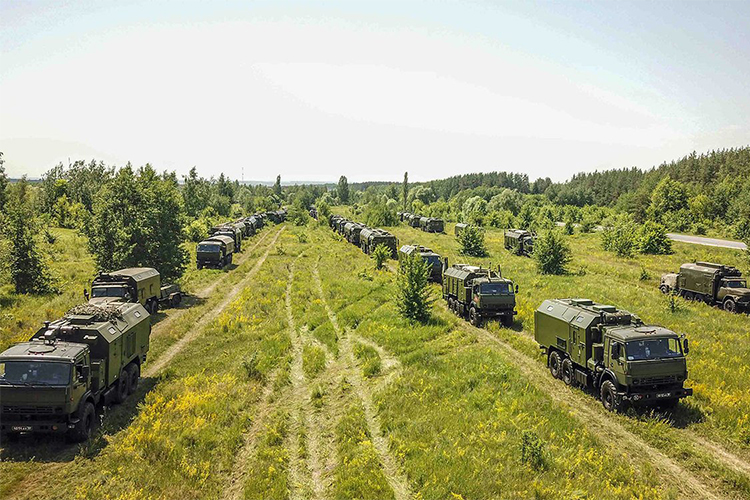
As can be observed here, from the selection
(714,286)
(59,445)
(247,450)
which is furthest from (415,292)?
(714,286)

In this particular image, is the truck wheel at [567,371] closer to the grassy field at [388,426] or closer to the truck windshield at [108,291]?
the grassy field at [388,426]

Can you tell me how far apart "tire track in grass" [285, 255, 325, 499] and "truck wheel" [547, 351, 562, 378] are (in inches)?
428

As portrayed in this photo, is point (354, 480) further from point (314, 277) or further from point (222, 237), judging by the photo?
point (222, 237)

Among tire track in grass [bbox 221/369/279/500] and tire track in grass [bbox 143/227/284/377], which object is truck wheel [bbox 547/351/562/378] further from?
tire track in grass [bbox 143/227/284/377]

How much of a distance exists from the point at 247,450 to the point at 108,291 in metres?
18.7

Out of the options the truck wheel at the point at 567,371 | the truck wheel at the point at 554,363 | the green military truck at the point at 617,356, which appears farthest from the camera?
the truck wheel at the point at 554,363

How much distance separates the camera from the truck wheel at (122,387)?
18.2m

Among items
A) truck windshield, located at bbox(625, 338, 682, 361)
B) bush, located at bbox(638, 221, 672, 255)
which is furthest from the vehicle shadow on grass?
bush, located at bbox(638, 221, 672, 255)

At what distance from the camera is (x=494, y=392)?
749 inches

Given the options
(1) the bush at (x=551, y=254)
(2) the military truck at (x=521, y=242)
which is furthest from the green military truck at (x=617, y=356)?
(2) the military truck at (x=521, y=242)

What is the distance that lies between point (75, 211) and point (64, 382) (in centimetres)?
8487

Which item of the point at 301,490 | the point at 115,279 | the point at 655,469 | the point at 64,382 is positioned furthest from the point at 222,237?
the point at 655,469

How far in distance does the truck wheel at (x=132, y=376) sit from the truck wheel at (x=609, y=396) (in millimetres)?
19013

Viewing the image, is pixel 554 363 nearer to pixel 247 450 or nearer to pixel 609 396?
pixel 609 396
